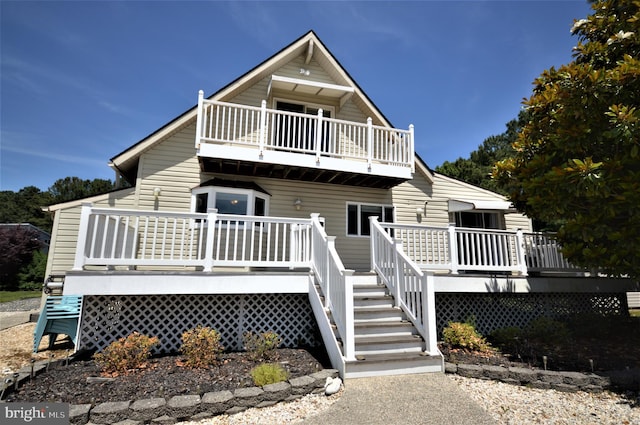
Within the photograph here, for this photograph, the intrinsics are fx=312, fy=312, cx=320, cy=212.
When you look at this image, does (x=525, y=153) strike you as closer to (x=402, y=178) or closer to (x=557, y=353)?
(x=402, y=178)

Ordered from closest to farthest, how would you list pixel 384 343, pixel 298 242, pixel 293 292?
1. pixel 384 343
2. pixel 293 292
3. pixel 298 242

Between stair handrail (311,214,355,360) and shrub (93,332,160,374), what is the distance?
3.14m

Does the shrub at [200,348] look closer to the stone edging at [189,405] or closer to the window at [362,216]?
the stone edging at [189,405]

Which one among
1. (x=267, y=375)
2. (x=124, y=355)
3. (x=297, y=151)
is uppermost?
(x=297, y=151)

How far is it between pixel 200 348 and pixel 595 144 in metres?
8.20

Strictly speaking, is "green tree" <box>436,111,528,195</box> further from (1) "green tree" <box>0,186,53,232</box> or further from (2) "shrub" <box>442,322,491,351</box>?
(1) "green tree" <box>0,186,53,232</box>

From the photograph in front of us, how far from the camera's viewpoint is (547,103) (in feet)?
20.8

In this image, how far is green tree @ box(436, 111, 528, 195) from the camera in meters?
26.3

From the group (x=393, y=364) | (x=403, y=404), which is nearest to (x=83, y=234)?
(x=393, y=364)

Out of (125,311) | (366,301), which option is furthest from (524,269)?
(125,311)

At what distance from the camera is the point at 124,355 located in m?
5.00

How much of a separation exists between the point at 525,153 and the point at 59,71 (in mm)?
15921

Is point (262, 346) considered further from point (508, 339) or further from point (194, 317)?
point (508, 339)

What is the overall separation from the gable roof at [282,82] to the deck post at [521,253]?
4.36m
